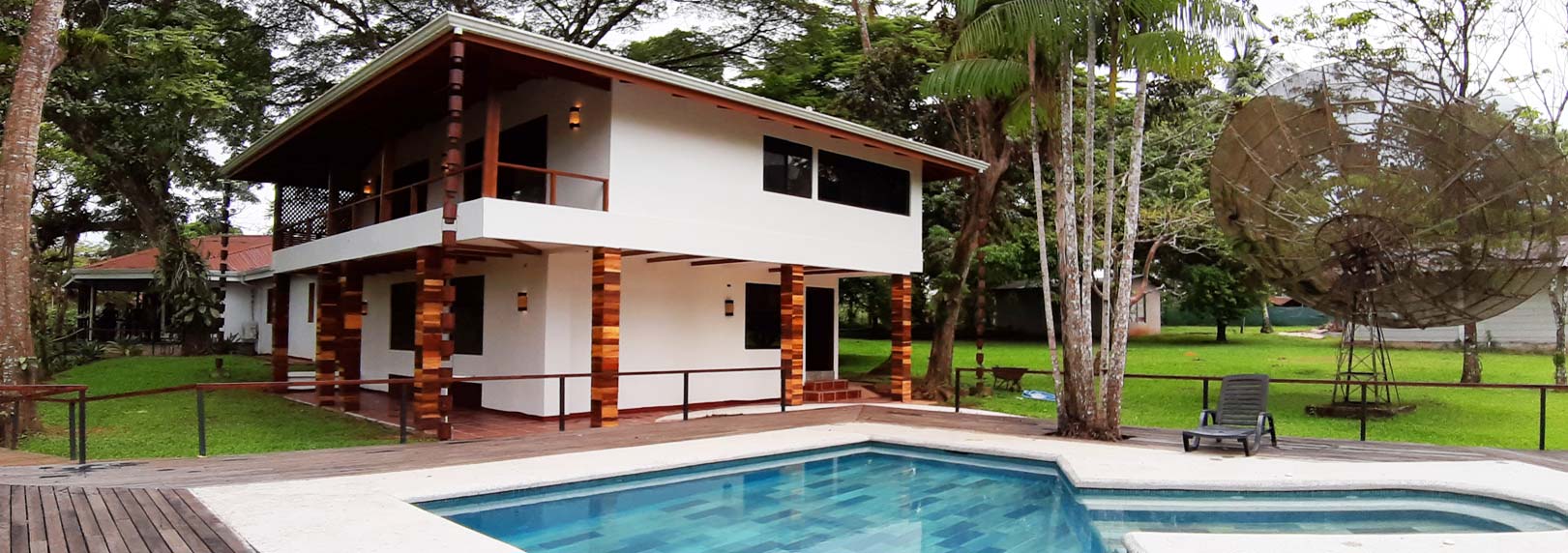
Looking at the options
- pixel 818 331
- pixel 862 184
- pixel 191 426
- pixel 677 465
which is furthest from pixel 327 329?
pixel 677 465

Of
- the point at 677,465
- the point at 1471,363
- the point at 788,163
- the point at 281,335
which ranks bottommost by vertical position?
the point at 677,465

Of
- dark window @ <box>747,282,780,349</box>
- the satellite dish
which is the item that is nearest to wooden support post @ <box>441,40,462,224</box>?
dark window @ <box>747,282,780,349</box>

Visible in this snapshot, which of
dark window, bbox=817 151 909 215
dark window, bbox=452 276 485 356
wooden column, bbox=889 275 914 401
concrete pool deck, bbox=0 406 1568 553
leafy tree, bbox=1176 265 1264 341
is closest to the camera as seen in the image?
concrete pool deck, bbox=0 406 1568 553

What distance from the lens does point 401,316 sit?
15812 millimetres

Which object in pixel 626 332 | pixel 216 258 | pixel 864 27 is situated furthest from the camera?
pixel 216 258

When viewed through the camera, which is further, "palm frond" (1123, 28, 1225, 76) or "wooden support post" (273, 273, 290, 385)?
"wooden support post" (273, 273, 290, 385)

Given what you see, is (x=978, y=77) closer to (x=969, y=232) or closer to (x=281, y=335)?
(x=969, y=232)

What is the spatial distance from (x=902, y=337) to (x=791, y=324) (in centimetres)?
277

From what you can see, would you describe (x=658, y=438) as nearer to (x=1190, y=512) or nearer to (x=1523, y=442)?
(x=1190, y=512)

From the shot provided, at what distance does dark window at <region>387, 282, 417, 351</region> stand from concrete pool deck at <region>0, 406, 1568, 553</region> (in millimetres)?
6592

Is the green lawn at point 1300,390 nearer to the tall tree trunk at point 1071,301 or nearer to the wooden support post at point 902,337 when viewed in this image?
the wooden support post at point 902,337

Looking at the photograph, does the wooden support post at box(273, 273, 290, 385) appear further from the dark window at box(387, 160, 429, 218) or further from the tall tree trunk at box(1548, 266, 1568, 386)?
the tall tree trunk at box(1548, 266, 1568, 386)

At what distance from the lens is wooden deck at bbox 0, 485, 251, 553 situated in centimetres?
496

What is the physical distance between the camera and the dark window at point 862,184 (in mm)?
14570
